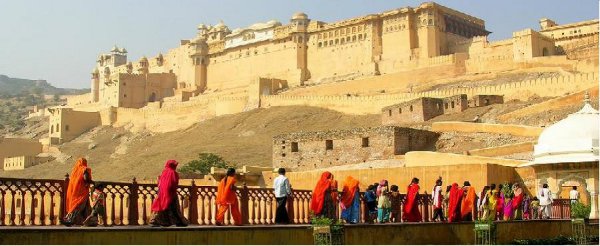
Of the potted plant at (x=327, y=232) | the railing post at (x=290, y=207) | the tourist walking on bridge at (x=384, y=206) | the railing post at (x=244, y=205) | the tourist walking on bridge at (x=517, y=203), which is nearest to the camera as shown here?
the potted plant at (x=327, y=232)

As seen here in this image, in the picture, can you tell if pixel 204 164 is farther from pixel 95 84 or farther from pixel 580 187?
pixel 95 84

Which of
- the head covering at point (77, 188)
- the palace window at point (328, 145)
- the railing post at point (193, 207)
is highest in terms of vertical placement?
the palace window at point (328, 145)

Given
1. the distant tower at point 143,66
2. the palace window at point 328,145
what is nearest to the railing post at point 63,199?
the palace window at point 328,145

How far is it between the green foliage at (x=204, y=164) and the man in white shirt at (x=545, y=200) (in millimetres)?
26295

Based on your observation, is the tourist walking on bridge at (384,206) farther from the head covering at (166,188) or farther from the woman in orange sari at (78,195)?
the woman in orange sari at (78,195)

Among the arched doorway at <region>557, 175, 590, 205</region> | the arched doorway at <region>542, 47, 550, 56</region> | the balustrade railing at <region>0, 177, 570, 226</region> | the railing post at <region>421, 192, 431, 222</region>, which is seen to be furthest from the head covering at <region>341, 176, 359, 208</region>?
the arched doorway at <region>542, 47, 550, 56</region>

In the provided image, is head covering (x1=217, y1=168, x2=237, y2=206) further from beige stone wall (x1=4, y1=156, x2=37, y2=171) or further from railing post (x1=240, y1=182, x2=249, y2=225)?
beige stone wall (x1=4, y1=156, x2=37, y2=171)


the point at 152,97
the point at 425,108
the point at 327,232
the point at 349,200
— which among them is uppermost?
the point at 152,97

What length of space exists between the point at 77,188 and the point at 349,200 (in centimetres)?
454

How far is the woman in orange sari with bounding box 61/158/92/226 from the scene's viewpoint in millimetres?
10016

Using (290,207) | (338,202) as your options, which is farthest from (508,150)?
(290,207)

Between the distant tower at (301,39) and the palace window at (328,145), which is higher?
the distant tower at (301,39)

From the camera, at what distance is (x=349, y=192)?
13.2m

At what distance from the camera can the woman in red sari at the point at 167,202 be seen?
10164 mm
